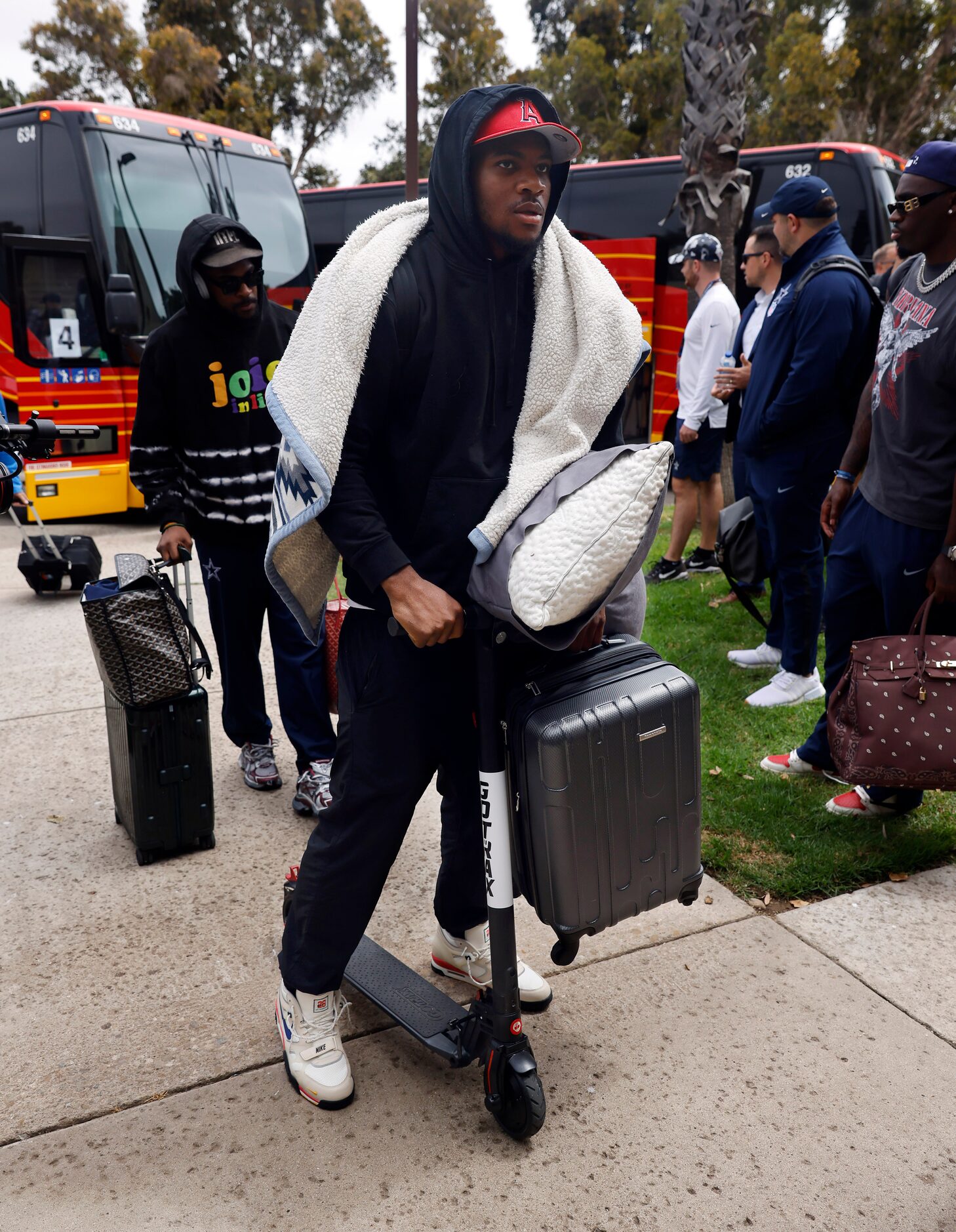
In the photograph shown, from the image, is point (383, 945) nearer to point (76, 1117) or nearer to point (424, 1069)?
point (424, 1069)

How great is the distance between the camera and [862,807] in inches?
140

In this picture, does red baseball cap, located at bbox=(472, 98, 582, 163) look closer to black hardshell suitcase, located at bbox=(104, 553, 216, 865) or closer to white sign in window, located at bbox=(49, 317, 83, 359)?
black hardshell suitcase, located at bbox=(104, 553, 216, 865)

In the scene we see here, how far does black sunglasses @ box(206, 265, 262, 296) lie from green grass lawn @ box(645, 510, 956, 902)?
A: 7.32ft

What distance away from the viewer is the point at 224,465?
3.49 meters

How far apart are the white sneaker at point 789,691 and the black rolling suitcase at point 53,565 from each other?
4427mm

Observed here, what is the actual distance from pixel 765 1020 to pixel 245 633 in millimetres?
2200

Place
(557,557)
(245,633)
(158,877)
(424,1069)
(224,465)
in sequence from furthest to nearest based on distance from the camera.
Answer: (245,633)
(224,465)
(158,877)
(424,1069)
(557,557)

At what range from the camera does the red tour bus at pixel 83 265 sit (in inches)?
348

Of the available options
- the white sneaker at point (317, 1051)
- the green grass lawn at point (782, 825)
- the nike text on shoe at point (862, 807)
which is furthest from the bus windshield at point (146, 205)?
the white sneaker at point (317, 1051)

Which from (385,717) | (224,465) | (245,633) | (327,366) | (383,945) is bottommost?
(383,945)

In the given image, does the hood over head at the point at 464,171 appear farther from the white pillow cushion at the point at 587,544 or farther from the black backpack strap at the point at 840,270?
the black backpack strap at the point at 840,270

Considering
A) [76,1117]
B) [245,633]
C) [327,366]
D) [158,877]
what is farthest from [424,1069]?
[245,633]

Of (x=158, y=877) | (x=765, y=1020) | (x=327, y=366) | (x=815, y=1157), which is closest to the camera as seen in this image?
(x=327, y=366)

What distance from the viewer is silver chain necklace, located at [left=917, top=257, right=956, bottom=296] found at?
3008 mm
